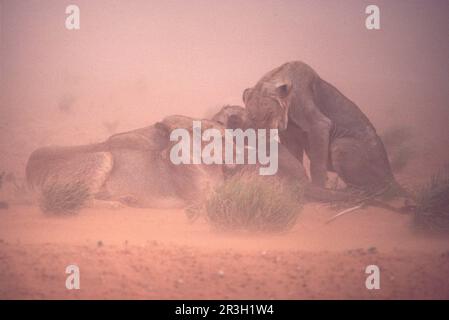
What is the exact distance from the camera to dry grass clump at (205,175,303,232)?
6.84 metres

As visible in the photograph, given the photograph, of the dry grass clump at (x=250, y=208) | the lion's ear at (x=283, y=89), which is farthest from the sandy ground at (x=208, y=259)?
the lion's ear at (x=283, y=89)

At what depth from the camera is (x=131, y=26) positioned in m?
25.8

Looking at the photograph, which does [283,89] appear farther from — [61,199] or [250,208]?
[61,199]

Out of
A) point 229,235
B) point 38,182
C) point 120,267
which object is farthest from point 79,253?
point 38,182

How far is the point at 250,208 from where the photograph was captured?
6840 millimetres

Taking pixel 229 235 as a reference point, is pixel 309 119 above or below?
above

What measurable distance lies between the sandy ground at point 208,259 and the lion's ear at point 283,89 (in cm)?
214

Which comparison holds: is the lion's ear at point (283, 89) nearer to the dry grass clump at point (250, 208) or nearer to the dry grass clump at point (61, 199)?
the dry grass clump at point (250, 208)

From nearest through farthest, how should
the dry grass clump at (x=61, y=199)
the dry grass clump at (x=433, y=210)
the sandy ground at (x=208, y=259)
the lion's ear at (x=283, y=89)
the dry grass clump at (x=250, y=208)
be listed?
the sandy ground at (x=208, y=259), the dry grass clump at (x=250, y=208), the dry grass clump at (x=433, y=210), the dry grass clump at (x=61, y=199), the lion's ear at (x=283, y=89)

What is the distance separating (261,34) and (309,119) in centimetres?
1700

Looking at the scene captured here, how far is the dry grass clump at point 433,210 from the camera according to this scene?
702cm

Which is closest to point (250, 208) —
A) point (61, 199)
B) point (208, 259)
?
point (208, 259)

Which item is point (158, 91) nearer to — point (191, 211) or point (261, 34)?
point (261, 34)

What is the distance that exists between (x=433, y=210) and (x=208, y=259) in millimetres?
3265
